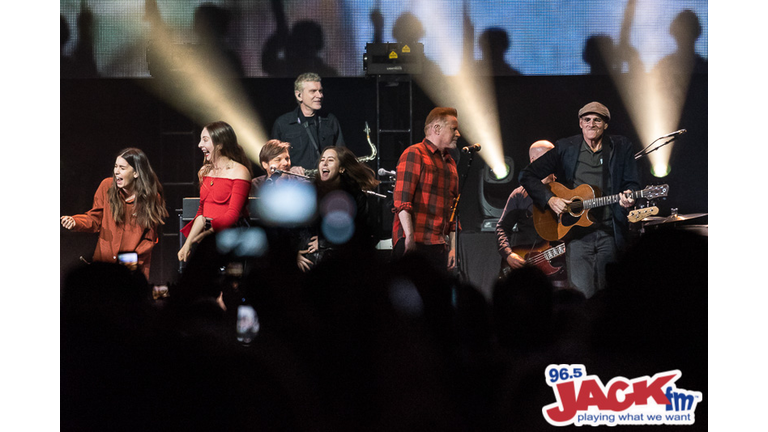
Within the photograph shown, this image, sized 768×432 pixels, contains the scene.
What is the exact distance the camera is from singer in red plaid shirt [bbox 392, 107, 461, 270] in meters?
3.76

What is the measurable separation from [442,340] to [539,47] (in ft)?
7.72

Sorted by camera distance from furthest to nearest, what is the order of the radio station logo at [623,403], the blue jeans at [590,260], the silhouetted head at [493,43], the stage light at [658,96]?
the stage light at [658,96], the silhouetted head at [493,43], the blue jeans at [590,260], the radio station logo at [623,403]

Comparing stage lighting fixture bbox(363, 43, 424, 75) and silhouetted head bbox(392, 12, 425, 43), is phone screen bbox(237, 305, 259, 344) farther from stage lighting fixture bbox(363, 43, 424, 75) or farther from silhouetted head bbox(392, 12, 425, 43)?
silhouetted head bbox(392, 12, 425, 43)

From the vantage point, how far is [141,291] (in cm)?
407

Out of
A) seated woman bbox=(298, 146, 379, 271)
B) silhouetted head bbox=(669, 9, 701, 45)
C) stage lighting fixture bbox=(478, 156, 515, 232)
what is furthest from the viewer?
stage lighting fixture bbox=(478, 156, 515, 232)

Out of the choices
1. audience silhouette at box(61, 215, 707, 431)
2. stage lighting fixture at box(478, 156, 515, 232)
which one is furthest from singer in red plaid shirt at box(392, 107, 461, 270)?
stage lighting fixture at box(478, 156, 515, 232)

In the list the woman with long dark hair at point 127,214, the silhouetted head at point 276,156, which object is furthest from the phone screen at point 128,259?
the silhouetted head at point 276,156

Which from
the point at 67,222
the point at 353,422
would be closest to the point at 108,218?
the point at 67,222

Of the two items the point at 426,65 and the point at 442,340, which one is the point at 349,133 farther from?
the point at 442,340

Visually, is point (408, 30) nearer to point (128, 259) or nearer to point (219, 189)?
point (219, 189)

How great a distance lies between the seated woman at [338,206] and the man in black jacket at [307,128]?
1.07 feet

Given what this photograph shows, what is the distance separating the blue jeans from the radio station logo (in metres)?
0.58

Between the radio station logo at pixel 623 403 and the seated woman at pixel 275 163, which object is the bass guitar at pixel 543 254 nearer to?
the radio station logo at pixel 623 403

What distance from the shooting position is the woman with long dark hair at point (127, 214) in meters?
4.06
